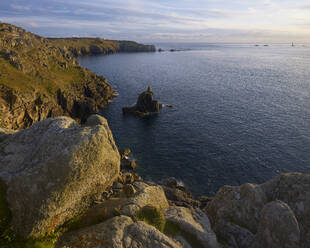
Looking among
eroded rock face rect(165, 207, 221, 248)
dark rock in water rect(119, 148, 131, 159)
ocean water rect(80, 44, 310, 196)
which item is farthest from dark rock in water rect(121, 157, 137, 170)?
eroded rock face rect(165, 207, 221, 248)

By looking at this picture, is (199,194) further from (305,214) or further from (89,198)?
(89,198)

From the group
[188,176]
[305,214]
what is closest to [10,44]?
[188,176]

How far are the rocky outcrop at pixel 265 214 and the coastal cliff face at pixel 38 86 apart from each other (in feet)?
187

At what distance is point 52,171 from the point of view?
48.9 feet

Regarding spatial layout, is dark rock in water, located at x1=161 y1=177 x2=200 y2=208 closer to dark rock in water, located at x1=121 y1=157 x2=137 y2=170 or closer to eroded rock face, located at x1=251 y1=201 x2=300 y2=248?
dark rock in water, located at x1=121 y1=157 x2=137 y2=170

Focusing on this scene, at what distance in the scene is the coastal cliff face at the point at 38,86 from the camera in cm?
6856

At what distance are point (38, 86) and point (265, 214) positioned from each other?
8888 centimetres

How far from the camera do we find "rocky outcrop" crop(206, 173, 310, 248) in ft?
57.8

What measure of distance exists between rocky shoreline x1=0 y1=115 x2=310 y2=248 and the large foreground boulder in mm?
63

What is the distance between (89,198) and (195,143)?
172 feet

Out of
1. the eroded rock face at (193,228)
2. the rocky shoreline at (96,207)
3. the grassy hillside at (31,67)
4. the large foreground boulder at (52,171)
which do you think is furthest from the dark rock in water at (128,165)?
the grassy hillside at (31,67)

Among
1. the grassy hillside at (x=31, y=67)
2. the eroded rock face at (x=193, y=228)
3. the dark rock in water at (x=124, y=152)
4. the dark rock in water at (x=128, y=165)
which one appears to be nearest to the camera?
the eroded rock face at (x=193, y=228)

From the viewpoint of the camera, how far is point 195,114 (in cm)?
8981

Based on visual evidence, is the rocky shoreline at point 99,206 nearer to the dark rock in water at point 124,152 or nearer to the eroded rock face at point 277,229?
the eroded rock face at point 277,229
